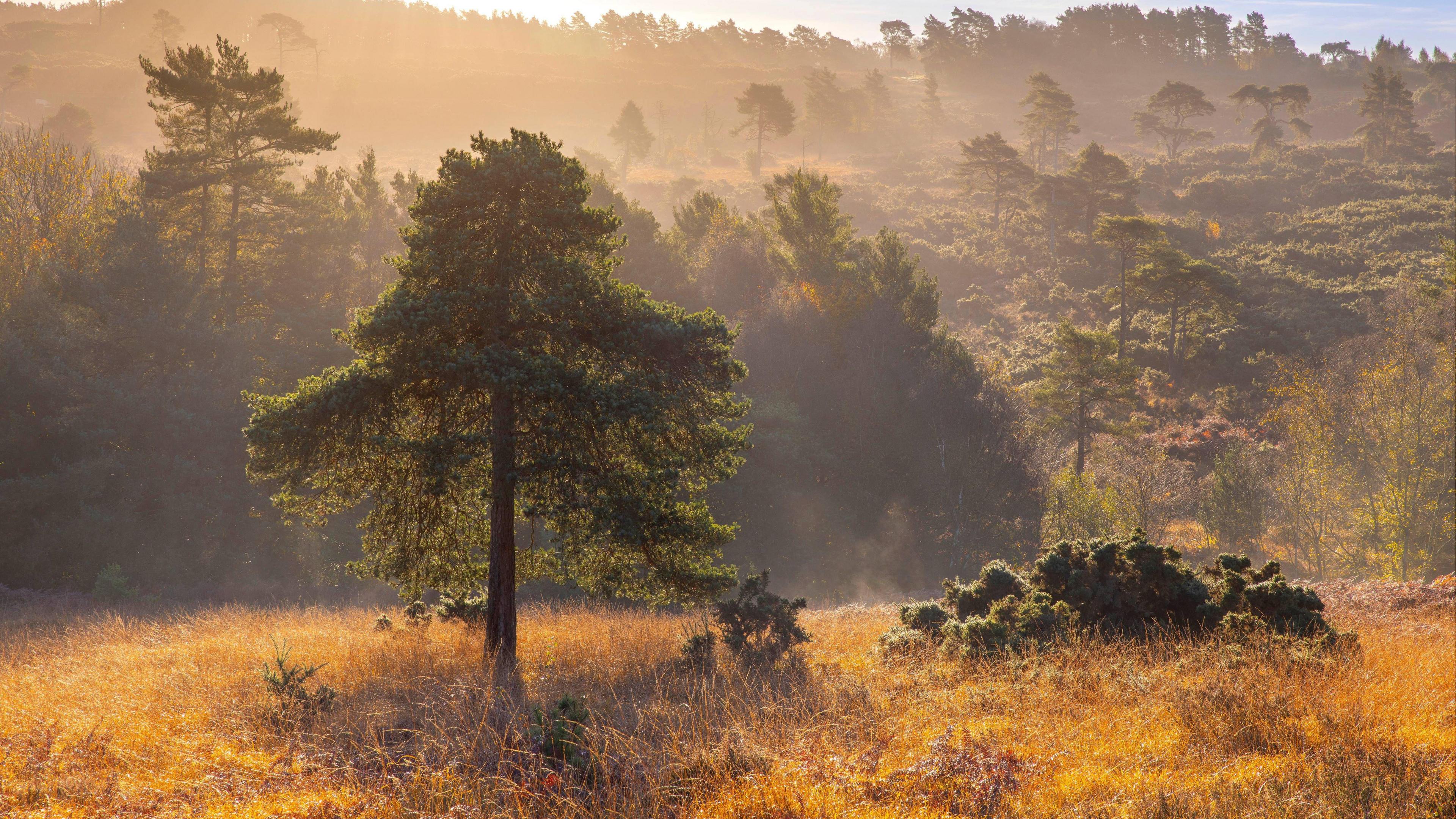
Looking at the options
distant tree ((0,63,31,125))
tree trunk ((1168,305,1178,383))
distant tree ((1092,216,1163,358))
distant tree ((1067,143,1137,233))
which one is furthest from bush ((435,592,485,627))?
distant tree ((0,63,31,125))

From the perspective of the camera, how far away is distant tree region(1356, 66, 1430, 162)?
252ft

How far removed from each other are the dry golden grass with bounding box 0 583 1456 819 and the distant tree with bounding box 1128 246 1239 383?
3504 cm

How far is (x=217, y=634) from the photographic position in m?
13.4

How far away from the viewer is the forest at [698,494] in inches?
253

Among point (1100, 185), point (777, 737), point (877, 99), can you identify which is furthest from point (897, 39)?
point (777, 737)

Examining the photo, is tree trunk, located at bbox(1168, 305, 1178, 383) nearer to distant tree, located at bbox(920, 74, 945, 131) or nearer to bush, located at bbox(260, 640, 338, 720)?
bush, located at bbox(260, 640, 338, 720)

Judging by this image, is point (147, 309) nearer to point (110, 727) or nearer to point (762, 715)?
point (110, 727)

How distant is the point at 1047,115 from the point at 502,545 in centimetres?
8623

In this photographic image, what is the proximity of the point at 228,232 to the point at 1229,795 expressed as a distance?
33.4m

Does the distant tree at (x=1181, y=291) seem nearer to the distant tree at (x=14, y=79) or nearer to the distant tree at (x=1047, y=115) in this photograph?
the distant tree at (x=1047, y=115)

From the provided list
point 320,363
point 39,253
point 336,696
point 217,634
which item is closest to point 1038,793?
point 336,696

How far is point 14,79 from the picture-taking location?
83188 mm

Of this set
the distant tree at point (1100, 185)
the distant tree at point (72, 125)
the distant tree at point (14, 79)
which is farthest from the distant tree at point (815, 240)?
→ the distant tree at point (14, 79)

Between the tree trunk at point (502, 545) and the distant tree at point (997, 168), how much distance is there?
66578 millimetres
